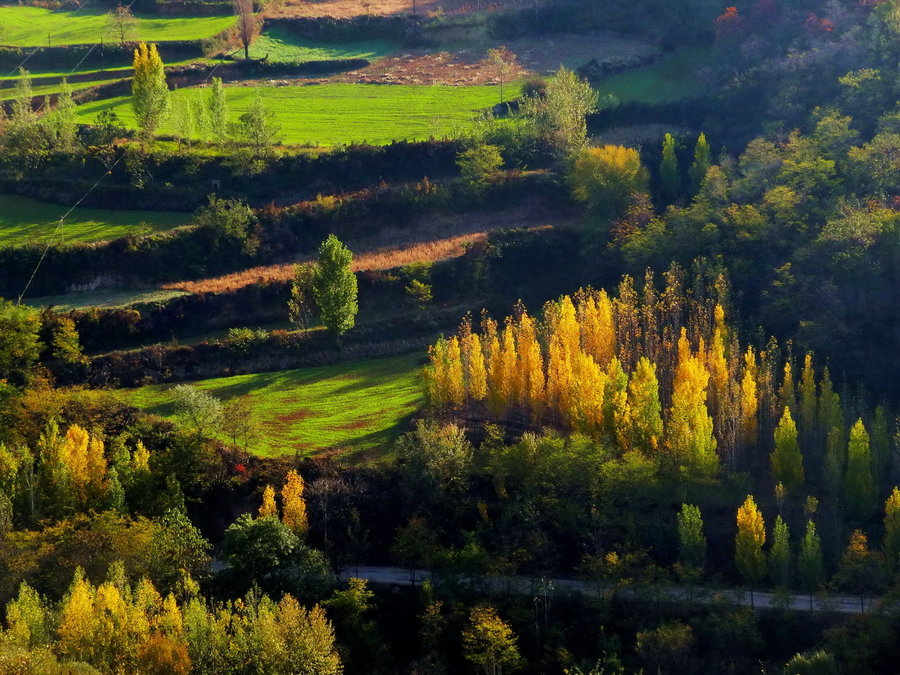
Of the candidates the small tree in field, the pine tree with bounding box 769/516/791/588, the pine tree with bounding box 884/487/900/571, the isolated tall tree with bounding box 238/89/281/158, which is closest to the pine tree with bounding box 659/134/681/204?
the isolated tall tree with bounding box 238/89/281/158

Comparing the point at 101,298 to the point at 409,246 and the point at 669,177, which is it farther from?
the point at 669,177

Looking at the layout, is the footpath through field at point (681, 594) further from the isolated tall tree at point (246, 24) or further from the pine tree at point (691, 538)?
the isolated tall tree at point (246, 24)

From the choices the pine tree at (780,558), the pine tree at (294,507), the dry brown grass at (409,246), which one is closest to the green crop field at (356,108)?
the dry brown grass at (409,246)

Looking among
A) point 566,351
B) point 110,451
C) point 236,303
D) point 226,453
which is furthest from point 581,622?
point 236,303

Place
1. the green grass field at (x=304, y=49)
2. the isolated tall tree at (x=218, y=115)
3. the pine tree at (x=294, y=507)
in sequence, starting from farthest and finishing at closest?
the green grass field at (x=304, y=49), the isolated tall tree at (x=218, y=115), the pine tree at (x=294, y=507)

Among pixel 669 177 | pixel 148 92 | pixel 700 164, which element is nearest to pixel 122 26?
pixel 148 92

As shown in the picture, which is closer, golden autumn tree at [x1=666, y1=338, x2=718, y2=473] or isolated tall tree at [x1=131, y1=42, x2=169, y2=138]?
golden autumn tree at [x1=666, y1=338, x2=718, y2=473]

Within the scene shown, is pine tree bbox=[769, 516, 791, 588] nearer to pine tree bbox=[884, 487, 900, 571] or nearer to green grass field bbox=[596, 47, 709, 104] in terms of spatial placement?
pine tree bbox=[884, 487, 900, 571]
